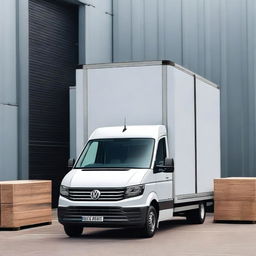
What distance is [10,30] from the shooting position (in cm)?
2284

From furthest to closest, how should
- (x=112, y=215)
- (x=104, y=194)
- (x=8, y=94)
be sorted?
1. (x=8, y=94)
2. (x=104, y=194)
3. (x=112, y=215)

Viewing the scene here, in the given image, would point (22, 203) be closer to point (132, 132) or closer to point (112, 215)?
point (132, 132)

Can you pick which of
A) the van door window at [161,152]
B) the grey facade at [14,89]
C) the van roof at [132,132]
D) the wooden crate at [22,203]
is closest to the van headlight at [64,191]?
the van roof at [132,132]

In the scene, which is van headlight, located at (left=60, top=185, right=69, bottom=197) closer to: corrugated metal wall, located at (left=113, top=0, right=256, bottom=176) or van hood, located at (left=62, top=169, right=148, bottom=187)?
van hood, located at (left=62, top=169, right=148, bottom=187)

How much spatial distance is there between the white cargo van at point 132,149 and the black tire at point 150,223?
0.02 metres

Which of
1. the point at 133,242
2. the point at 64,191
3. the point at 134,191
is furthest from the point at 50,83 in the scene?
the point at 133,242

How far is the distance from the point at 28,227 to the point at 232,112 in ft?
35.1

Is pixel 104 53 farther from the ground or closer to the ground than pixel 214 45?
closer to the ground

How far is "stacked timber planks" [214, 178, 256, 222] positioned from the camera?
19625 millimetres

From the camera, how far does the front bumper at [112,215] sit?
14734 millimetres

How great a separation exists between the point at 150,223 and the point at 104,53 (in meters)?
14.0

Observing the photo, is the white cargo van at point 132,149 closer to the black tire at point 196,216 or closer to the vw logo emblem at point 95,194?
the vw logo emblem at point 95,194

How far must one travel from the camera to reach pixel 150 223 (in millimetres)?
15344

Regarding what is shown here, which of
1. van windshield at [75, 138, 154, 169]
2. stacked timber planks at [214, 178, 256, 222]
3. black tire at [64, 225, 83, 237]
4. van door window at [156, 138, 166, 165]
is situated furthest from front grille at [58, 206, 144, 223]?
stacked timber planks at [214, 178, 256, 222]
